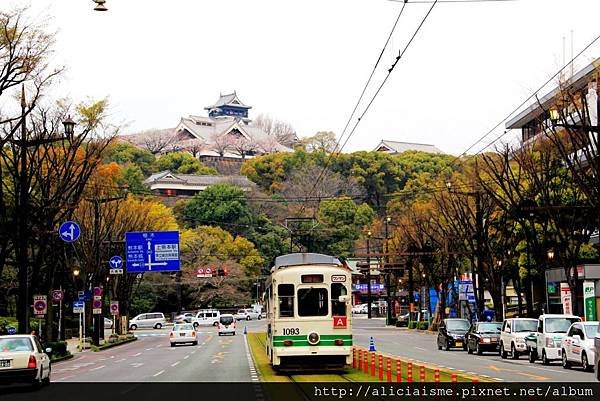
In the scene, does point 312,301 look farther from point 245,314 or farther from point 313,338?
point 245,314

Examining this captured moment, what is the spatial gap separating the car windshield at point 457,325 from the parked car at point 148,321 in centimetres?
5122

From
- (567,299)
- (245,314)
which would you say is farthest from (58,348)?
(245,314)

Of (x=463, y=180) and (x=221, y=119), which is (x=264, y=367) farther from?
A: (x=221, y=119)

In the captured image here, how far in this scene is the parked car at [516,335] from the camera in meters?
36.7

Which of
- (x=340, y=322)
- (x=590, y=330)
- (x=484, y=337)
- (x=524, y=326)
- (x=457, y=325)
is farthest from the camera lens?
(x=457, y=325)

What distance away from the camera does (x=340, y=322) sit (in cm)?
2750

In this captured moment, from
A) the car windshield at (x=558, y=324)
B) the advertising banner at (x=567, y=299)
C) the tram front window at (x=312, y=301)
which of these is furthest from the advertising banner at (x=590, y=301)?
the tram front window at (x=312, y=301)

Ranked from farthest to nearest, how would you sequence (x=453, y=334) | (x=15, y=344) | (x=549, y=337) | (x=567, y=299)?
(x=453, y=334)
(x=567, y=299)
(x=549, y=337)
(x=15, y=344)

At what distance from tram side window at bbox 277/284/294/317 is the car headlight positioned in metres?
0.88

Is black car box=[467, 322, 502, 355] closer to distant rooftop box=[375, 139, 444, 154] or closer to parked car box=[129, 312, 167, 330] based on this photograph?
parked car box=[129, 312, 167, 330]

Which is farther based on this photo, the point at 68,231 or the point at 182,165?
the point at 182,165

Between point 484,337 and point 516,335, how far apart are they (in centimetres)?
408

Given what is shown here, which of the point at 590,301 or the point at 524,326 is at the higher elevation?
the point at 590,301

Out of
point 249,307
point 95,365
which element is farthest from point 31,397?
point 249,307
